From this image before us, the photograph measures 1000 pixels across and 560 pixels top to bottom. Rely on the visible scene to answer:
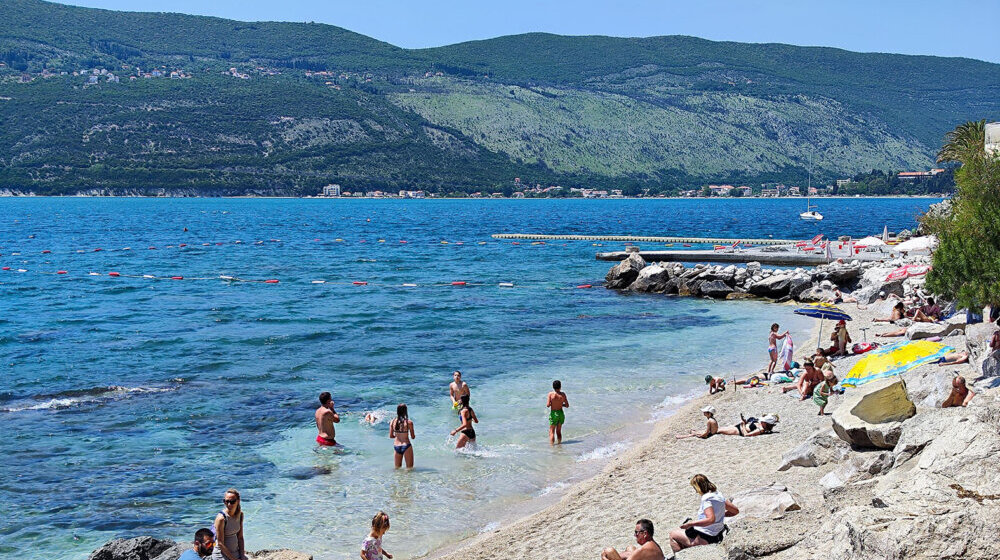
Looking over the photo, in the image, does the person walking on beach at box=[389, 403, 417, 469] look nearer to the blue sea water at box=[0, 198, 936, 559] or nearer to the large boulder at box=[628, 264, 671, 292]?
the blue sea water at box=[0, 198, 936, 559]

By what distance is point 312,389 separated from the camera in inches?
857

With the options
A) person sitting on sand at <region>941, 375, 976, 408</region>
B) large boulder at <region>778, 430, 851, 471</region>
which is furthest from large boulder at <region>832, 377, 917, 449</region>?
person sitting on sand at <region>941, 375, 976, 408</region>

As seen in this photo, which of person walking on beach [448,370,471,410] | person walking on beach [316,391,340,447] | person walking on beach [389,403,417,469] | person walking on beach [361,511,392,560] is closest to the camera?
person walking on beach [361,511,392,560]

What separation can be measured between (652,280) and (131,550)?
34108 millimetres

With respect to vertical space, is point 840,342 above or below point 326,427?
above

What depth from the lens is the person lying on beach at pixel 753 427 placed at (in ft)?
52.3

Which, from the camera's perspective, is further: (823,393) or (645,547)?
(823,393)

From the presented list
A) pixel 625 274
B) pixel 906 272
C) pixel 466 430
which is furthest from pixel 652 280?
pixel 466 430

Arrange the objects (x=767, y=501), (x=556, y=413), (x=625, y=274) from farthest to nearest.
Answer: (x=625, y=274), (x=556, y=413), (x=767, y=501)

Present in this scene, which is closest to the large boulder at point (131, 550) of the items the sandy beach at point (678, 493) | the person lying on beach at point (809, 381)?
the sandy beach at point (678, 493)

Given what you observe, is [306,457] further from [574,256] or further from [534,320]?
[574,256]

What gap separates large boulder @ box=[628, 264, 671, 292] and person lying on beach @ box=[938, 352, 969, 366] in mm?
24253

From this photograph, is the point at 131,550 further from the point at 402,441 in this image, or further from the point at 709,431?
the point at 709,431

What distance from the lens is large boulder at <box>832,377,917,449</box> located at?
11852 mm
